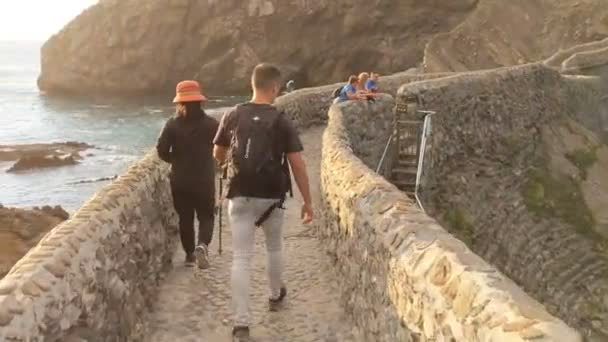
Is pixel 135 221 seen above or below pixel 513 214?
above

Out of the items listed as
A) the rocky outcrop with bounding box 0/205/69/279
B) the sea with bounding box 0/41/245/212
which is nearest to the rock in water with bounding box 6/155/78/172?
the sea with bounding box 0/41/245/212

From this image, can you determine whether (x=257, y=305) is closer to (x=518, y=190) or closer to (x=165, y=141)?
(x=165, y=141)

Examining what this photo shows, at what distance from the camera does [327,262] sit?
29.2 feet

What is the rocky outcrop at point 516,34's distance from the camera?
39.0 meters

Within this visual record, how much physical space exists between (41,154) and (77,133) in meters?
10.2

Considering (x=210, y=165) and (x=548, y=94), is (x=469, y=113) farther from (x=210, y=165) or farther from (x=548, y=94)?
(x=210, y=165)

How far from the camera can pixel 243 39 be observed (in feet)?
230

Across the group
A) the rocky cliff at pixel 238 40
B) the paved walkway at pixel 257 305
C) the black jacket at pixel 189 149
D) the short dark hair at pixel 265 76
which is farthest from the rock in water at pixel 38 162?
the short dark hair at pixel 265 76

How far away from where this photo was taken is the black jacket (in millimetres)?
7641

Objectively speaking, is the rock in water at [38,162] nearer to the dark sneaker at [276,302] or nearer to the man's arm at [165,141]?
the man's arm at [165,141]

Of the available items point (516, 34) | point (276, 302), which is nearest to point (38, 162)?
point (516, 34)

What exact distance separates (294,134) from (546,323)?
3164 millimetres

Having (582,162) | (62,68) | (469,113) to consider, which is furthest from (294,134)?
(62,68)

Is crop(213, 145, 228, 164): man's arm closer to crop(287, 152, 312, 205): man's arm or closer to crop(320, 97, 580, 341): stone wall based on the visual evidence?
crop(287, 152, 312, 205): man's arm
